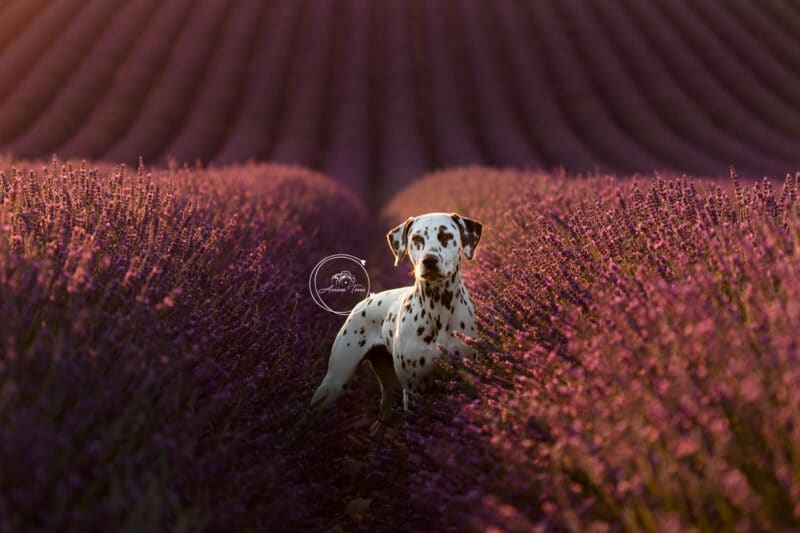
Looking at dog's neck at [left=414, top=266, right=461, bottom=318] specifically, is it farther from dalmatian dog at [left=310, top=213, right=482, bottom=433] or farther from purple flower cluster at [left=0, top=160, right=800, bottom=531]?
purple flower cluster at [left=0, top=160, right=800, bottom=531]

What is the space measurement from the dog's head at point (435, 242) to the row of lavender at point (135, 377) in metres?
0.73

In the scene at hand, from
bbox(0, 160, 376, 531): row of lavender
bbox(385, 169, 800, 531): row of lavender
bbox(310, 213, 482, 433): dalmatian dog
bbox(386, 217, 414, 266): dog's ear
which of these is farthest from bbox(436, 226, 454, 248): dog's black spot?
bbox(0, 160, 376, 531): row of lavender

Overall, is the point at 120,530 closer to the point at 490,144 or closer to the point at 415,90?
the point at 490,144

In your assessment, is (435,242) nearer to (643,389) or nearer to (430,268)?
(430,268)

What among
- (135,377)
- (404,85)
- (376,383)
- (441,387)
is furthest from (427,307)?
(404,85)

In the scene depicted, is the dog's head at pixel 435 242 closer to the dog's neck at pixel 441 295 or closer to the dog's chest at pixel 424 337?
the dog's neck at pixel 441 295

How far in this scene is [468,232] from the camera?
3.31 metres

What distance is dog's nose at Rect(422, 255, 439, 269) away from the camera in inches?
115

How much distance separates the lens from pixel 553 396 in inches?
80.0

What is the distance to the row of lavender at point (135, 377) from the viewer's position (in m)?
1.62

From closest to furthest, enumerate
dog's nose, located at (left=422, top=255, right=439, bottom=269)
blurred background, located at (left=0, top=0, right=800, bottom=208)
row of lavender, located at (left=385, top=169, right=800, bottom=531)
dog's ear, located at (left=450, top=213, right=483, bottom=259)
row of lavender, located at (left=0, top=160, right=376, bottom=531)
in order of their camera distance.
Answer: row of lavender, located at (left=385, top=169, right=800, bottom=531), row of lavender, located at (left=0, top=160, right=376, bottom=531), dog's nose, located at (left=422, top=255, right=439, bottom=269), dog's ear, located at (left=450, top=213, right=483, bottom=259), blurred background, located at (left=0, top=0, right=800, bottom=208)

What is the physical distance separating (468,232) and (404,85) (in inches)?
590

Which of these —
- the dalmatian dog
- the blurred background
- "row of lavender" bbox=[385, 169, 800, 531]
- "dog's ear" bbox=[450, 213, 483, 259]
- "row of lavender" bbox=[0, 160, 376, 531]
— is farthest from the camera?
the blurred background

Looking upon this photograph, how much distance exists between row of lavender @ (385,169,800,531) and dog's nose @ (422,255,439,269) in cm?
34
